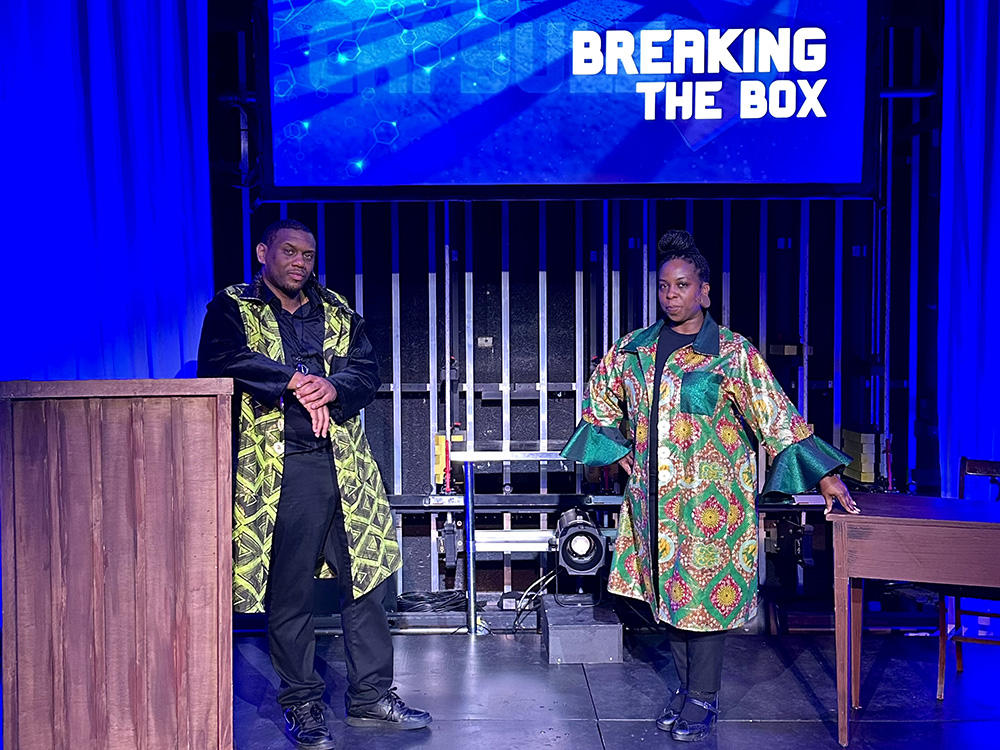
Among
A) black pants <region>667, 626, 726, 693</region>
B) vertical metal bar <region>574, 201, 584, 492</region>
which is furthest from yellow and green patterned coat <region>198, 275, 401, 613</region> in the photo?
vertical metal bar <region>574, 201, 584, 492</region>

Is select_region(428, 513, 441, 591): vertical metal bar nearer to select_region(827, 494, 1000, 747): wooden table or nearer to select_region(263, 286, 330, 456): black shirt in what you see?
select_region(263, 286, 330, 456): black shirt

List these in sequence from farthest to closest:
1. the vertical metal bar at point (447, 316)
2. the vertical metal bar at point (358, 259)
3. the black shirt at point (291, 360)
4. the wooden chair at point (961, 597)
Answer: the vertical metal bar at point (358, 259) → the vertical metal bar at point (447, 316) → the wooden chair at point (961, 597) → the black shirt at point (291, 360)

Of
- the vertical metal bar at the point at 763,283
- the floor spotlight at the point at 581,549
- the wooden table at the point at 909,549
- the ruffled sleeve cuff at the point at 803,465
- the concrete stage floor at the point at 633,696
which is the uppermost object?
the vertical metal bar at the point at 763,283

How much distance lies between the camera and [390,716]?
3248 millimetres

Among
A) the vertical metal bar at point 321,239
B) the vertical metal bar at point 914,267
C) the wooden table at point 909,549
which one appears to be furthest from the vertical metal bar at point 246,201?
the vertical metal bar at point 914,267

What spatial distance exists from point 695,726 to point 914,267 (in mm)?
2769

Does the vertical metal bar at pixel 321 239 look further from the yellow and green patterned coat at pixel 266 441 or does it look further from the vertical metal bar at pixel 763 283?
the vertical metal bar at pixel 763 283

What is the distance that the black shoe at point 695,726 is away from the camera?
3.18 metres

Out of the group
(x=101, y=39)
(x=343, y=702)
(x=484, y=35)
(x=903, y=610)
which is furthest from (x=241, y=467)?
(x=903, y=610)

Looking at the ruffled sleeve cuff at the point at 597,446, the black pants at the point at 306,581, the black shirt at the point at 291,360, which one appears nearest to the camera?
the black shirt at the point at 291,360

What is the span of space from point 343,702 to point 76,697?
55.0 inches

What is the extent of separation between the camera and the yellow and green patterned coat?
9.79ft

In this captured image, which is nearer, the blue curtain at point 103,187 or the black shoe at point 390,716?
the blue curtain at point 103,187

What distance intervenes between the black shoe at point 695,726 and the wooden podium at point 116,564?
60.4 inches
